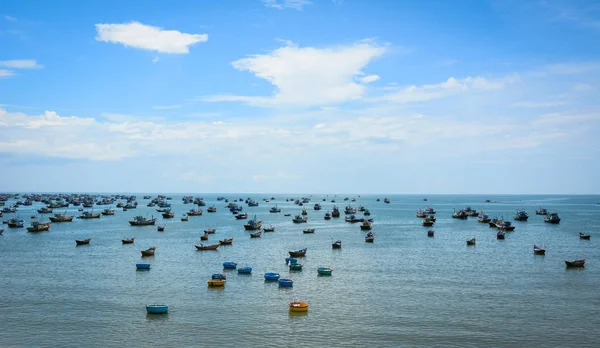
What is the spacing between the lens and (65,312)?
39.9m

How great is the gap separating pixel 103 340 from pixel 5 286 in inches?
853

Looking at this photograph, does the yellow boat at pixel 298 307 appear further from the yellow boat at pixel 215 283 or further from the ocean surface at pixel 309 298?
the yellow boat at pixel 215 283

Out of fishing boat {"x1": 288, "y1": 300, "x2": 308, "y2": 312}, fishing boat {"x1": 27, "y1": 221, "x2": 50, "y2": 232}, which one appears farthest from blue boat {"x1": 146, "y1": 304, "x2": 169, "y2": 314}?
fishing boat {"x1": 27, "y1": 221, "x2": 50, "y2": 232}

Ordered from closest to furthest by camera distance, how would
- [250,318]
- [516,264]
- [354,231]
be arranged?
[250,318] < [516,264] < [354,231]

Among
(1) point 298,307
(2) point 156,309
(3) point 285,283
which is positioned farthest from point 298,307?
(2) point 156,309

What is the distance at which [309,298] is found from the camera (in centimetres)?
4525

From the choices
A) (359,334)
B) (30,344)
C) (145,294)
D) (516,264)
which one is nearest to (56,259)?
(145,294)

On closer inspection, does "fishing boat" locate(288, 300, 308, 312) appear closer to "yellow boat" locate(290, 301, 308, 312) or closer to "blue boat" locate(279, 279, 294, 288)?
"yellow boat" locate(290, 301, 308, 312)

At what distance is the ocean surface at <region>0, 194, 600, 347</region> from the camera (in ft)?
113

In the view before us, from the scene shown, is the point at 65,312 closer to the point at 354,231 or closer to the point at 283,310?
the point at 283,310

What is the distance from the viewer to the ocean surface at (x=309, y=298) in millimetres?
34594

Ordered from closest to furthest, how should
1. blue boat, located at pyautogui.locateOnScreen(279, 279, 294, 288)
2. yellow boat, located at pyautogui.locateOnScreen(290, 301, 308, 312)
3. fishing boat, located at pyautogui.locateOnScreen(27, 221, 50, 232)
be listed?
yellow boat, located at pyautogui.locateOnScreen(290, 301, 308, 312) → blue boat, located at pyautogui.locateOnScreen(279, 279, 294, 288) → fishing boat, located at pyautogui.locateOnScreen(27, 221, 50, 232)

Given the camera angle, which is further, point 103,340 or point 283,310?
point 283,310

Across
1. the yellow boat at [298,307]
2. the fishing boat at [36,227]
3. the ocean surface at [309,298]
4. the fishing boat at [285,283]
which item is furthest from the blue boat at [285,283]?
the fishing boat at [36,227]
